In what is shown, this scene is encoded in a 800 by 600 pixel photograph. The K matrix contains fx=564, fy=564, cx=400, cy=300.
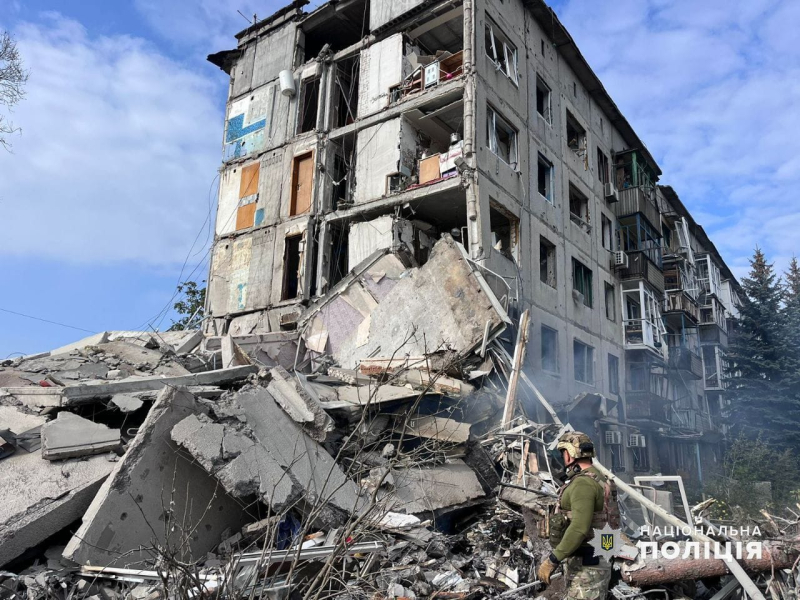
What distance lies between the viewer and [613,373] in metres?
19.9

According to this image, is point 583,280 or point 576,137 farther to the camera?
point 576,137

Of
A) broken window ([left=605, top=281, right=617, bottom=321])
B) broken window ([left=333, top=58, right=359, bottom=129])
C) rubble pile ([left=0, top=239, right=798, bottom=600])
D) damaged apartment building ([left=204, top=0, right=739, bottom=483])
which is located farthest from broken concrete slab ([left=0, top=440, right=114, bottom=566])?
broken window ([left=605, top=281, right=617, bottom=321])

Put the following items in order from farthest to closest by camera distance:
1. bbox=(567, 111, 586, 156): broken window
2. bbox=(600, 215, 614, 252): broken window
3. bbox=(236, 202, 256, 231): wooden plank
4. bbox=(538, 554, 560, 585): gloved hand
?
bbox=(600, 215, 614, 252): broken window
bbox=(567, 111, 586, 156): broken window
bbox=(236, 202, 256, 231): wooden plank
bbox=(538, 554, 560, 585): gloved hand

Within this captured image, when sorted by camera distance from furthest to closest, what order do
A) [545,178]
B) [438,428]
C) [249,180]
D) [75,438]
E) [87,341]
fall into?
[249,180], [545,178], [87,341], [438,428], [75,438]

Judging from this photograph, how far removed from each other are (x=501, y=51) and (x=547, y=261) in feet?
20.5

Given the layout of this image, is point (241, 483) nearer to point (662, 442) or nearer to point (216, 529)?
point (216, 529)

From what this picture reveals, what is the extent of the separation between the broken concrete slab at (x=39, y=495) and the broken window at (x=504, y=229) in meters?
11.2

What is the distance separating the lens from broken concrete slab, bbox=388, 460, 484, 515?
5836 millimetres

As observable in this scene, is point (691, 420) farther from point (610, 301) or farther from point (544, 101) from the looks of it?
point (544, 101)

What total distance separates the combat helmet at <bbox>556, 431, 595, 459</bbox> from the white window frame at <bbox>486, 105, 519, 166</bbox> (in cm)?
1143

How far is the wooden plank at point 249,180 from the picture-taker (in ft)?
60.0

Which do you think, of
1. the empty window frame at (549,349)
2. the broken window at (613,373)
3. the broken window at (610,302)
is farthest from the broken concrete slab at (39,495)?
the broken window at (610,302)

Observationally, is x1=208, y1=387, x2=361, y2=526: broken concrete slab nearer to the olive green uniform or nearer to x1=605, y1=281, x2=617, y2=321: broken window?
the olive green uniform

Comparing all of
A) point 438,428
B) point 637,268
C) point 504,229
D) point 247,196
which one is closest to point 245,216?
point 247,196
